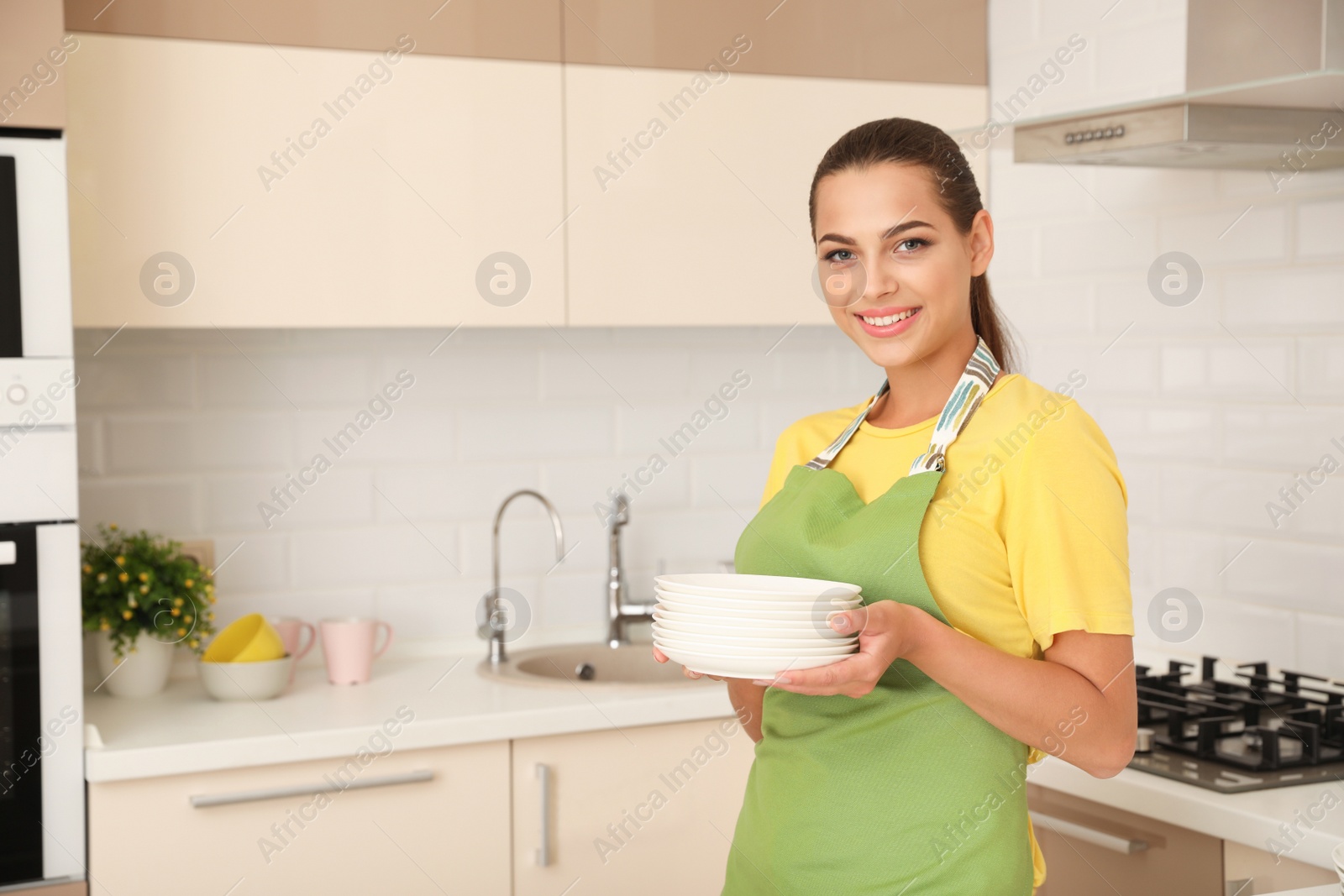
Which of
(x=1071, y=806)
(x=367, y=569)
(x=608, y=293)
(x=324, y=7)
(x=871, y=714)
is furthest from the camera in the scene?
(x=367, y=569)

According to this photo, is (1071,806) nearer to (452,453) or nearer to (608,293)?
(608,293)

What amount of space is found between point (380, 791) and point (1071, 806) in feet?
3.41

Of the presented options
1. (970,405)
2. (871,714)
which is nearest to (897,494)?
(970,405)

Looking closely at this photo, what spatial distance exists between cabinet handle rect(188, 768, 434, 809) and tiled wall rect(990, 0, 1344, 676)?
136cm

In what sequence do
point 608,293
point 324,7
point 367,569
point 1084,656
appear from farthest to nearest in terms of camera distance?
Result: 1. point 367,569
2. point 608,293
3. point 324,7
4. point 1084,656

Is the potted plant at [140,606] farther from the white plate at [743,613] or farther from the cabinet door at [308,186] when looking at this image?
the white plate at [743,613]

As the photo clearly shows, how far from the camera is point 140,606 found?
221 centimetres

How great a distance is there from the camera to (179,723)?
2072mm

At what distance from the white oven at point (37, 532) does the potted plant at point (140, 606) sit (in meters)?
0.30

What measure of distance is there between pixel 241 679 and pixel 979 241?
144cm

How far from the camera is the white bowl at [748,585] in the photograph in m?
1.21

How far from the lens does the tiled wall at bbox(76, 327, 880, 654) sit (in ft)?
7.96

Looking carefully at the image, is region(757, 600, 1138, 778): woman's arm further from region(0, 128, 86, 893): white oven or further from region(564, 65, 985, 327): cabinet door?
region(564, 65, 985, 327): cabinet door

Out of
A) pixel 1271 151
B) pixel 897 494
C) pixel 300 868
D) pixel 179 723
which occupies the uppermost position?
pixel 1271 151
